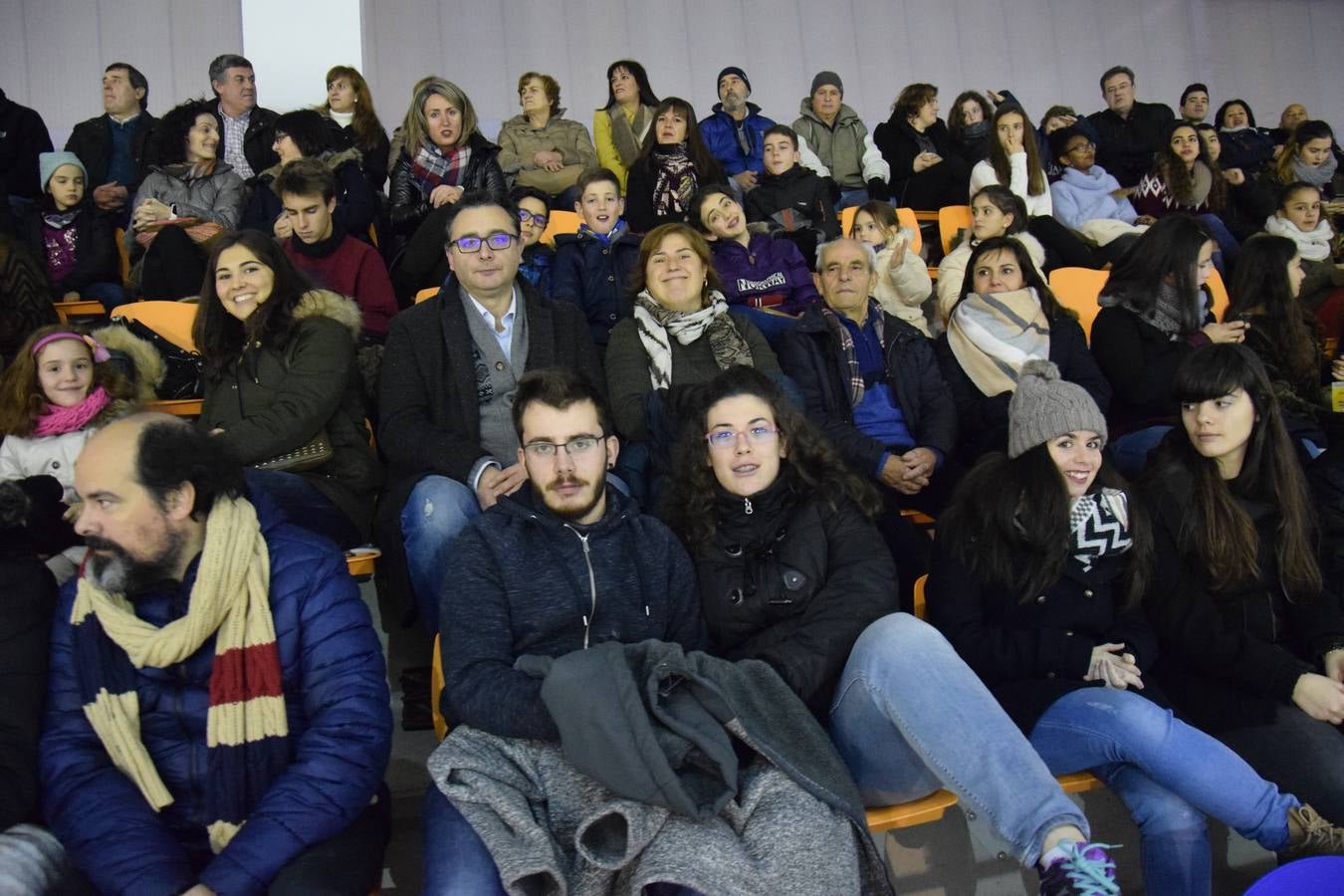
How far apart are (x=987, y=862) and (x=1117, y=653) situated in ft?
1.62

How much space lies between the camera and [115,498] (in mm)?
1804

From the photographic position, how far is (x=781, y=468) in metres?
2.32

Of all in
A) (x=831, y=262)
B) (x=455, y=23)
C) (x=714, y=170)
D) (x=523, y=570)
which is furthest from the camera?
(x=455, y=23)

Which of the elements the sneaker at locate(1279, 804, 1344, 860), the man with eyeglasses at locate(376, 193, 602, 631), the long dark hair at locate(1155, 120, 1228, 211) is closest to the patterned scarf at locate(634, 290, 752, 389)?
the man with eyeglasses at locate(376, 193, 602, 631)

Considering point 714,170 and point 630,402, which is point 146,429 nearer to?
point 630,402

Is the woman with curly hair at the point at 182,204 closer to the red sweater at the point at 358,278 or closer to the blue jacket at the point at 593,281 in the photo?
the red sweater at the point at 358,278

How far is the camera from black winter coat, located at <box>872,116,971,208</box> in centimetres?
561

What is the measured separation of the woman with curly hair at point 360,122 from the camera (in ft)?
16.1

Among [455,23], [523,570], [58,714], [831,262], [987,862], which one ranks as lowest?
[987,862]

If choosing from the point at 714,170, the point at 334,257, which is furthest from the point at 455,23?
the point at 334,257

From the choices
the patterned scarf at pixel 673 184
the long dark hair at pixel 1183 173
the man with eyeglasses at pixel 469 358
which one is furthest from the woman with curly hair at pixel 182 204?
the long dark hair at pixel 1183 173

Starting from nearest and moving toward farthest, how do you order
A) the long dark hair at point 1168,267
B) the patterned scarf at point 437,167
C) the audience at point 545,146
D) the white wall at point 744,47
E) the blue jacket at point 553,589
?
1. the blue jacket at point 553,589
2. the long dark hair at point 1168,267
3. the patterned scarf at point 437,167
4. the audience at point 545,146
5. the white wall at point 744,47

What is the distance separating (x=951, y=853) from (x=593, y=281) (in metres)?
2.29

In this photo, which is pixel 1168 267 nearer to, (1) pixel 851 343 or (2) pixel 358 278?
(1) pixel 851 343
